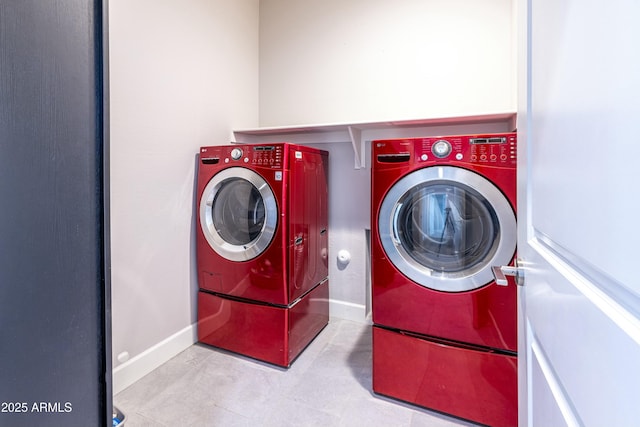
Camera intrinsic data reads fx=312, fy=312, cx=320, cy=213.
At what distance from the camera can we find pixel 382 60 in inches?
92.8

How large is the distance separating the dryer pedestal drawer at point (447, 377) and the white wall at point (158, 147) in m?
1.29

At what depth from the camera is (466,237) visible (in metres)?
1.48

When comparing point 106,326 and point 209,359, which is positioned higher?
point 106,326

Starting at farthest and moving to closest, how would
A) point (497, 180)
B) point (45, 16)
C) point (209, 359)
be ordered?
point (209, 359) → point (497, 180) → point (45, 16)

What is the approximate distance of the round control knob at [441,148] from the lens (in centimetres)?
141

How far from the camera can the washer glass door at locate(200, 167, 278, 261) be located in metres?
1.86

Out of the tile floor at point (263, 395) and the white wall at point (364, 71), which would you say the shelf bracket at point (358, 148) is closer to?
the white wall at point (364, 71)

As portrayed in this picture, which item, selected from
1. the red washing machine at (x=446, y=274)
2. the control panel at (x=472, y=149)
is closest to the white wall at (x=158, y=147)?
the red washing machine at (x=446, y=274)

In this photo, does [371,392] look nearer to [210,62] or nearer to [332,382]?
[332,382]

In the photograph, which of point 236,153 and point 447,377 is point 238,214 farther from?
point 447,377

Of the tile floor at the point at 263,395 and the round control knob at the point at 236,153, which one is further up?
the round control knob at the point at 236,153

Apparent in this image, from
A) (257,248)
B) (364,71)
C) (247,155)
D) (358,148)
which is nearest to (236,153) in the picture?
(247,155)

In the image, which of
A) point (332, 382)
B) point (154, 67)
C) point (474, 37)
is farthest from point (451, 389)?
point (154, 67)

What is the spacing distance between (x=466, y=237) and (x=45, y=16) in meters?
1.59
